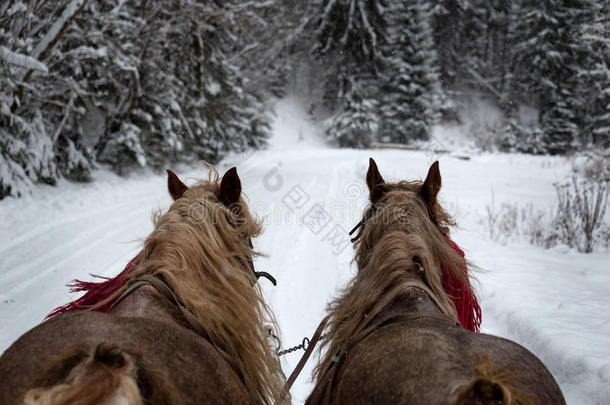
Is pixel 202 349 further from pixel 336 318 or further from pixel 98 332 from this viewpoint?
pixel 336 318

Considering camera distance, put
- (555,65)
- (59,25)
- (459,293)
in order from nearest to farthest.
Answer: (459,293) → (59,25) → (555,65)

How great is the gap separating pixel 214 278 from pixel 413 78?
26060 millimetres

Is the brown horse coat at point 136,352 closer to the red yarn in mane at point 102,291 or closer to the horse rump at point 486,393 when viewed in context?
the red yarn in mane at point 102,291

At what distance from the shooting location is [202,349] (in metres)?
1.13

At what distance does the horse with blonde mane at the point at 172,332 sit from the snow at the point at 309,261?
0.46 meters

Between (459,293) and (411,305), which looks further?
(459,293)

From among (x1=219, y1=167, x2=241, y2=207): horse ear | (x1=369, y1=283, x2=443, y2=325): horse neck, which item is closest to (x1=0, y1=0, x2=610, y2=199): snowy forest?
(x1=219, y1=167, x2=241, y2=207): horse ear

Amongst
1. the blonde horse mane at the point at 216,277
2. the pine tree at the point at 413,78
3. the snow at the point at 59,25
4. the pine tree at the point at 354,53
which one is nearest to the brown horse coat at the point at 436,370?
the blonde horse mane at the point at 216,277

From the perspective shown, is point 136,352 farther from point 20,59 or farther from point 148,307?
point 20,59

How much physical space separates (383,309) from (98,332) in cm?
106

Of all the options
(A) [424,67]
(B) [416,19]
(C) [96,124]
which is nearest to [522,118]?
(A) [424,67]

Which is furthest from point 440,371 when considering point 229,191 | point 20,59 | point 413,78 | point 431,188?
point 413,78

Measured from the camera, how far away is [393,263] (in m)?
1.60

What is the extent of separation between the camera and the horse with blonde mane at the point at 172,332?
795 mm
